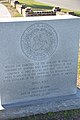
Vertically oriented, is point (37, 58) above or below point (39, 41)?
below

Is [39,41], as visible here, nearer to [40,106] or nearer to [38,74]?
[38,74]

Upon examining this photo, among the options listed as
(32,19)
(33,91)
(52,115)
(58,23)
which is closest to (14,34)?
(32,19)

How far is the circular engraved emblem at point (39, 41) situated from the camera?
5.72 m

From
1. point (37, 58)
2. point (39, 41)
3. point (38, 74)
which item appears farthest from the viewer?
point (38, 74)

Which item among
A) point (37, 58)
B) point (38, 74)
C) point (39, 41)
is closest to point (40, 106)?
point (38, 74)

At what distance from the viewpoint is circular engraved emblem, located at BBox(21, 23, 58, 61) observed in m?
5.72

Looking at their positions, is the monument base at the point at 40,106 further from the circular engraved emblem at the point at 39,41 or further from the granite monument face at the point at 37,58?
the circular engraved emblem at the point at 39,41

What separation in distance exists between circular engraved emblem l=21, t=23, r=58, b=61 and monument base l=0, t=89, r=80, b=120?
829 millimetres

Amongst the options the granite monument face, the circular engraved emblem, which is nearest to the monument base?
the granite monument face

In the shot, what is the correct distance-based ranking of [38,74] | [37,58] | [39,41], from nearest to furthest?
[39,41] < [37,58] < [38,74]

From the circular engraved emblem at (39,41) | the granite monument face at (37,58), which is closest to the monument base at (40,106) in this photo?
the granite monument face at (37,58)

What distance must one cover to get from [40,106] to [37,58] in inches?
34.1

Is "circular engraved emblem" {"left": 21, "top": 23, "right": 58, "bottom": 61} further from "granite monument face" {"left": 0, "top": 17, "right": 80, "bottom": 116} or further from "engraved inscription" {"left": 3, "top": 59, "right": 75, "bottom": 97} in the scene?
"engraved inscription" {"left": 3, "top": 59, "right": 75, "bottom": 97}

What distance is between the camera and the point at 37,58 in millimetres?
5930
